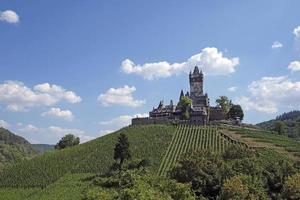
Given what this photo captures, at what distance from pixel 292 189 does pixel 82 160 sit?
143ft

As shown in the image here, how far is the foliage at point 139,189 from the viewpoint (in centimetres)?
3902

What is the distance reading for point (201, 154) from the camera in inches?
2539

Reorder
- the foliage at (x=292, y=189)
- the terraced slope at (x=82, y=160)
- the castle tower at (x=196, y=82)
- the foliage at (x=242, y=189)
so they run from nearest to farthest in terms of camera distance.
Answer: the foliage at (x=242, y=189) → the foliage at (x=292, y=189) → the terraced slope at (x=82, y=160) → the castle tower at (x=196, y=82)

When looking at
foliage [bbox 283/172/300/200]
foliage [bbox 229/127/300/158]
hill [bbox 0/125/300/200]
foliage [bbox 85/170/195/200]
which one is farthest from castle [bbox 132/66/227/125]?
foliage [bbox 283/172/300/200]

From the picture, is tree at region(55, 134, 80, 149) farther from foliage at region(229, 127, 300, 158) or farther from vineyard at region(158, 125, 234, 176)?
foliage at region(229, 127, 300, 158)

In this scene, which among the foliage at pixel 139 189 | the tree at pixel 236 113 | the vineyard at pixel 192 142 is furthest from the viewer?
the tree at pixel 236 113

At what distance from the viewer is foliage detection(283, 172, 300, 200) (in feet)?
170

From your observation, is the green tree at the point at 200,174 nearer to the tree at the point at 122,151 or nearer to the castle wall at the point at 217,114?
the tree at the point at 122,151

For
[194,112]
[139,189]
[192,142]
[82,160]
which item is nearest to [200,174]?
[139,189]

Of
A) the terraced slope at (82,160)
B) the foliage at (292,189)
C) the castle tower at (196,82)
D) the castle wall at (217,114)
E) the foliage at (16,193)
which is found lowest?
the foliage at (16,193)

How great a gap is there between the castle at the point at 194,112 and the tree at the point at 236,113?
8.48 ft

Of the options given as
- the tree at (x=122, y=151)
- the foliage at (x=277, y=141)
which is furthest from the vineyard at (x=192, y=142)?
the foliage at (x=277, y=141)

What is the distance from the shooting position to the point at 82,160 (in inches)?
3386

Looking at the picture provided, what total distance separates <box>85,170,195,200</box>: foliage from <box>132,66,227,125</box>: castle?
54.1m
